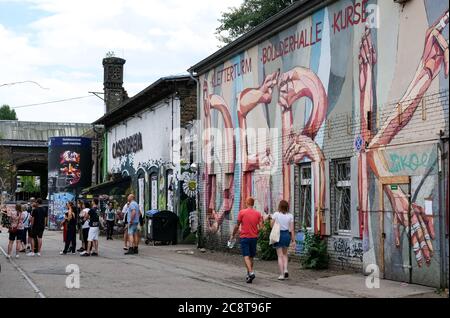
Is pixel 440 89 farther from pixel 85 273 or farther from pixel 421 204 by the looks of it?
pixel 85 273

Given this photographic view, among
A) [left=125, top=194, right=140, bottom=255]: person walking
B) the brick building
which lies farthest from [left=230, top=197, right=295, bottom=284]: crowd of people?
the brick building

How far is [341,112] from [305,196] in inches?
108

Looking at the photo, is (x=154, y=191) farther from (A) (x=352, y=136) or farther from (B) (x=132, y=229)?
(A) (x=352, y=136)

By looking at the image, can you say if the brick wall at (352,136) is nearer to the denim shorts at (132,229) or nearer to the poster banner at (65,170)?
the denim shorts at (132,229)

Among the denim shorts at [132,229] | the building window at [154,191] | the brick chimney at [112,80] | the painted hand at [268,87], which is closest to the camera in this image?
the painted hand at [268,87]

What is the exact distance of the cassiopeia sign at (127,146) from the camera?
31250mm

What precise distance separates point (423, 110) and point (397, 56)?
4.64 ft

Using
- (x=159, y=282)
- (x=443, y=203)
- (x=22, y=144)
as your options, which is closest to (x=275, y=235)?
(x=159, y=282)

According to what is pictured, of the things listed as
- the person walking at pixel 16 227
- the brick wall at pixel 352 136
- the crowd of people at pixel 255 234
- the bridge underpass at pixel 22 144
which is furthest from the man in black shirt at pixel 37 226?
the bridge underpass at pixel 22 144

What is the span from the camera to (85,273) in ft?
48.3

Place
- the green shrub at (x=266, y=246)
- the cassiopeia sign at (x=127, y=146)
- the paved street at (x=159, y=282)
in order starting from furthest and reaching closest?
the cassiopeia sign at (x=127, y=146) → the green shrub at (x=266, y=246) → the paved street at (x=159, y=282)

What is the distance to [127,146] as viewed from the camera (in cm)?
3350

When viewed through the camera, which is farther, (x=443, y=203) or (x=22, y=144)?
(x=22, y=144)

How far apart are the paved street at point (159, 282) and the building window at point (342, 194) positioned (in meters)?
1.56
